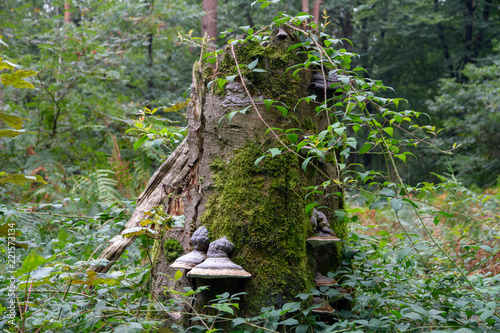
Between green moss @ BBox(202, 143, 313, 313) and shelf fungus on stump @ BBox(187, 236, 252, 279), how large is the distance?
0.43 ft

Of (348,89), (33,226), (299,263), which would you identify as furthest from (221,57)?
(33,226)

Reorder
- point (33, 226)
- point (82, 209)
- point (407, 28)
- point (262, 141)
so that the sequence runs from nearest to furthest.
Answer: point (262, 141) → point (33, 226) → point (82, 209) → point (407, 28)

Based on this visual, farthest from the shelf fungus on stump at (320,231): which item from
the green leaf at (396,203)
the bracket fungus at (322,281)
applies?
the green leaf at (396,203)

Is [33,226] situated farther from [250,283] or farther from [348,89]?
[348,89]

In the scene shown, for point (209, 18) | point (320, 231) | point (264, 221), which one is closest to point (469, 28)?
point (209, 18)

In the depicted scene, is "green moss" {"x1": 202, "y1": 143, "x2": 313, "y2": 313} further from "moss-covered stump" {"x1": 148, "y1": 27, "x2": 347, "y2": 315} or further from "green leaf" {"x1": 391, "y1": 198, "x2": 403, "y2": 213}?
"green leaf" {"x1": 391, "y1": 198, "x2": 403, "y2": 213}

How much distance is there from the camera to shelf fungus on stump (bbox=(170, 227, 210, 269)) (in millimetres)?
1842

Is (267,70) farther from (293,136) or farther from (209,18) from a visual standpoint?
(209,18)

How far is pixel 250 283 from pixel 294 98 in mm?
1222

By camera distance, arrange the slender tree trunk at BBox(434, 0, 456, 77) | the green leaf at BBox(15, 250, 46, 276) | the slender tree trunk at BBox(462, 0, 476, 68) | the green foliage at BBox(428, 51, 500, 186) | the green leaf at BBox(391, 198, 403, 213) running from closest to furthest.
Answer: the green leaf at BBox(15, 250, 46, 276) → the green leaf at BBox(391, 198, 403, 213) → the green foliage at BBox(428, 51, 500, 186) → the slender tree trunk at BBox(462, 0, 476, 68) → the slender tree trunk at BBox(434, 0, 456, 77)

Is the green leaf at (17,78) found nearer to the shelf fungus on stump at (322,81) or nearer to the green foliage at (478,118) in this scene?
the shelf fungus on stump at (322,81)

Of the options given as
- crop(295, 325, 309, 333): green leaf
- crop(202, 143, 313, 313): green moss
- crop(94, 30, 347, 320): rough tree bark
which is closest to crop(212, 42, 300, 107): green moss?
crop(94, 30, 347, 320): rough tree bark

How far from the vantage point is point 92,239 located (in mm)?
2525

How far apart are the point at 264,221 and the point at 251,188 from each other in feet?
0.72
